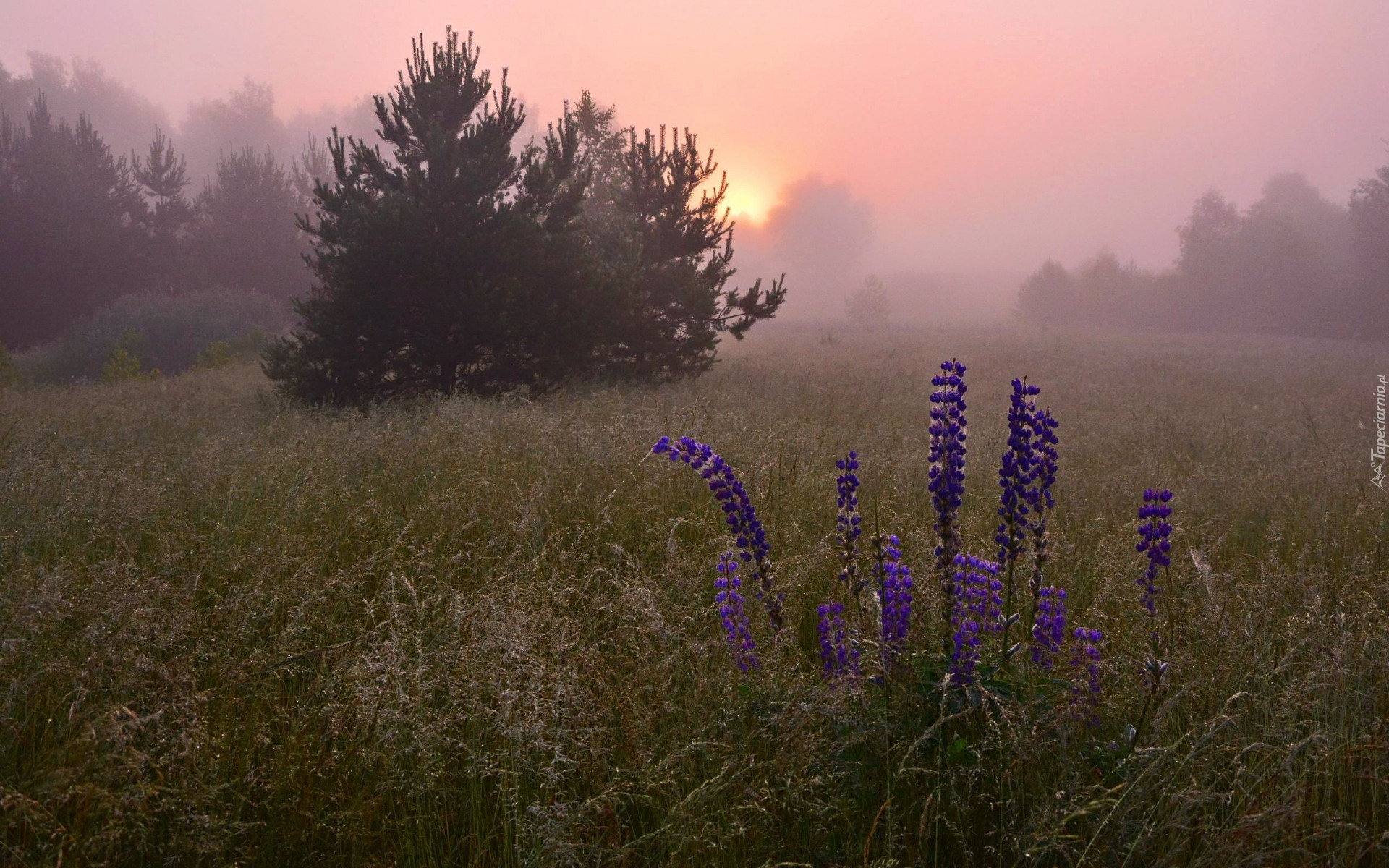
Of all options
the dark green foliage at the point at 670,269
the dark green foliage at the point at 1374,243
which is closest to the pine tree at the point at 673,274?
the dark green foliage at the point at 670,269

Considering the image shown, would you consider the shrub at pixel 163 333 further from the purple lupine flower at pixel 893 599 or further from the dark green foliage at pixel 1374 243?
the dark green foliage at pixel 1374 243

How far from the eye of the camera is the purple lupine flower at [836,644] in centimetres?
219

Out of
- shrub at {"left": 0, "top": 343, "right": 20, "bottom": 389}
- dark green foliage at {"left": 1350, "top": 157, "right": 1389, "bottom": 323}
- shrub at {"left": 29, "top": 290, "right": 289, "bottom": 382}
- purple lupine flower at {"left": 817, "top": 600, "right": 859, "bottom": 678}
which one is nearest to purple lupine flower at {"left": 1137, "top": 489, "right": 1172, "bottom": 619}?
purple lupine flower at {"left": 817, "top": 600, "right": 859, "bottom": 678}

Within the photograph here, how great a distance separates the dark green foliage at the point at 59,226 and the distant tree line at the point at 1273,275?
50.1 metres

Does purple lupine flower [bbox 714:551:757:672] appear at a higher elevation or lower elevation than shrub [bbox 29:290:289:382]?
lower

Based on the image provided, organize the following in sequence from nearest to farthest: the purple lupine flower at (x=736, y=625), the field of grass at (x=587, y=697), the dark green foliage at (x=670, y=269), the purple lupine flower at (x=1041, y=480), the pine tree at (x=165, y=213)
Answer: the field of grass at (x=587, y=697) < the purple lupine flower at (x=1041, y=480) < the purple lupine flower at (x=736, y=625) < the dark green foliage at (x=670, y=269) < the pine tree at (x=165, y=213)

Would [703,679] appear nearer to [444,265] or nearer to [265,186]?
[444,265]

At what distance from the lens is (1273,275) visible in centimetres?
3866

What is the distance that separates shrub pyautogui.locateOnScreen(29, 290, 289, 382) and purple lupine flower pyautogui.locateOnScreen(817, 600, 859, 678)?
18138 mm

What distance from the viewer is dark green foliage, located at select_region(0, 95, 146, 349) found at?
22.7 metres

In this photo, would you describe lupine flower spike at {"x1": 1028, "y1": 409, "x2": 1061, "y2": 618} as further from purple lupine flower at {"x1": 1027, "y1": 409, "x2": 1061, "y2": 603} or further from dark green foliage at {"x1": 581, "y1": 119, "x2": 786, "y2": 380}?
dark green foliage at {"x1": 581, "y1": 119, "x2": 786, "y2": 380}

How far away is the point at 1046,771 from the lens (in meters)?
1.80

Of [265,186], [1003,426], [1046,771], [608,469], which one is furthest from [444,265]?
[265,186]

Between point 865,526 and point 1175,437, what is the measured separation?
6.45m
